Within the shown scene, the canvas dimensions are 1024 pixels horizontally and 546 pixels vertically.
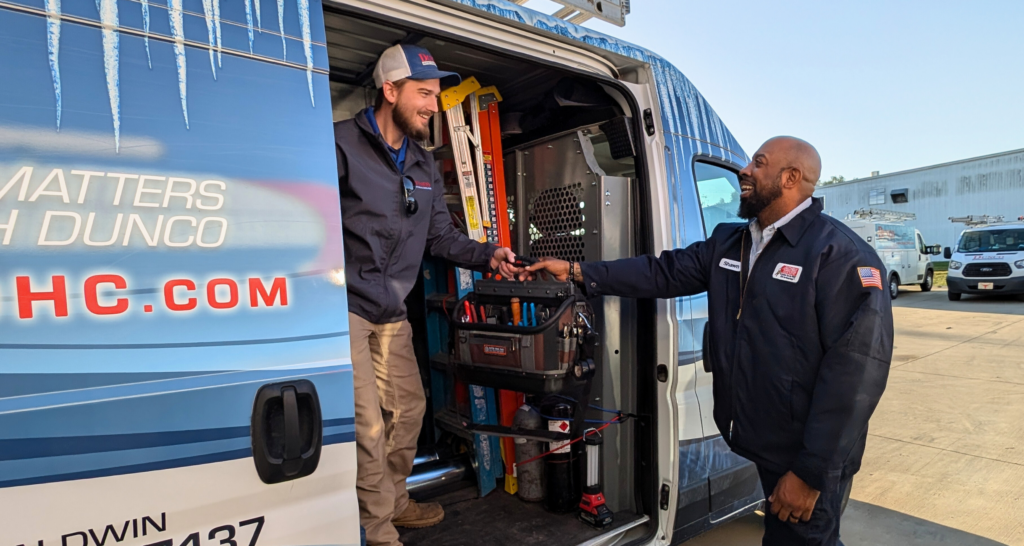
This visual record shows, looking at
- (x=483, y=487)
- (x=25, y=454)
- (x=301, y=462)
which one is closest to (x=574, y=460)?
(x=483, y=487)

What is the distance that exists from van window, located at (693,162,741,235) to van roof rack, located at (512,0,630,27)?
0.74 m

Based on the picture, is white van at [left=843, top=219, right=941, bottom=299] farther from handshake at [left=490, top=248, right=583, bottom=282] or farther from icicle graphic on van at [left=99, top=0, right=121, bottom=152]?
icicle graphic on van at [left=99, top=0, right=121, bottom=152]

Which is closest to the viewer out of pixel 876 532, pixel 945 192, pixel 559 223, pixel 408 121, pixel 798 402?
pixel 798 402

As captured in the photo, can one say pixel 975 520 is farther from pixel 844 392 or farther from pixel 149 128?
pixel 149 128

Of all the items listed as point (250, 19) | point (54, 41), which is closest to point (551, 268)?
point (250, 19)

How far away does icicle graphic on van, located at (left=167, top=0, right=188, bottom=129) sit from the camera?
4.06ft

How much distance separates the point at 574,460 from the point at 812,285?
1.52m

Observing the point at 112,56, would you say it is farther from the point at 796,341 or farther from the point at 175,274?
the point at 796,341

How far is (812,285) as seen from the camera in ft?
5.91

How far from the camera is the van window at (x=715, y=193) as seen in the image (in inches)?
110

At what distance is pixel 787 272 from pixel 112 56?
1829mm

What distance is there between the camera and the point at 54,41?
110cm

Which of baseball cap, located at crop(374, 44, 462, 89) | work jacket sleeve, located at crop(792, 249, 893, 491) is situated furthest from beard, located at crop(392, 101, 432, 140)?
work jacket sleeve, located at crop(792, 249, 893, 491)

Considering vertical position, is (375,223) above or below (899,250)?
above
